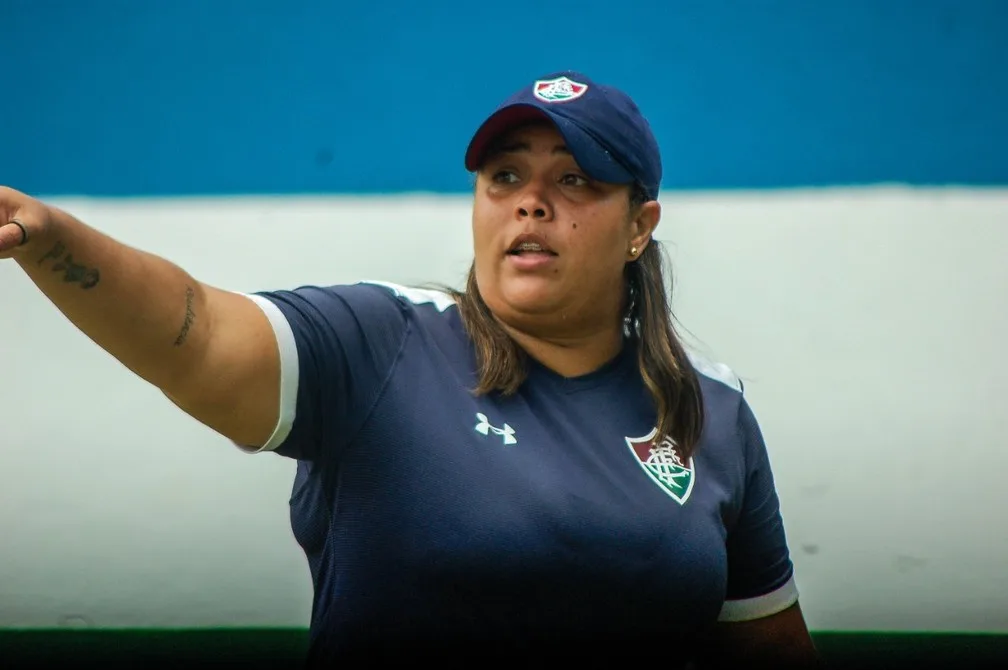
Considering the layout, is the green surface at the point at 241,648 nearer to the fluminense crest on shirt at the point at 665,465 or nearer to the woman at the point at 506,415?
the woman at the point at 506,415

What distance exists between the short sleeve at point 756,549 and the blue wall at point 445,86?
629mm

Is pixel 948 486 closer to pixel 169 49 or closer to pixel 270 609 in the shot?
pixel 270 609

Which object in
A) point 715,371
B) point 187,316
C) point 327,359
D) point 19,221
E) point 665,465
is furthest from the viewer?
point 715,371

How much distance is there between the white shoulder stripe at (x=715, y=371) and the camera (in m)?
1.65

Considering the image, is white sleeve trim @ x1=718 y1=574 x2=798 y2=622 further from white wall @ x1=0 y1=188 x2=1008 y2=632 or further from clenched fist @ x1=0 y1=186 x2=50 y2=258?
clenched fist @ x1=0 y1=186 x2=50 y2=258

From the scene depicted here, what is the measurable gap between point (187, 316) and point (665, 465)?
0.66 meters

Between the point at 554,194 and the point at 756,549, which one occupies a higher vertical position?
the point at 554,194

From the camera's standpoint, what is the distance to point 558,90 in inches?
58.2

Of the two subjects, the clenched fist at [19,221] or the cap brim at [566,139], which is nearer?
the clenched fist at [19,221]

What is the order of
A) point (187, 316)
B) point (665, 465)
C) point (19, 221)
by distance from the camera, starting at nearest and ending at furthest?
1. point (19, 221)
2. point (187, 316)
3. point (665, 465)

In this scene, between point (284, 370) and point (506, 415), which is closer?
point (284, 370)

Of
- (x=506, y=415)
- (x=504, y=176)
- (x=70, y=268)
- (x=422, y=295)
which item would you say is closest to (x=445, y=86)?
(x=504, y=176)

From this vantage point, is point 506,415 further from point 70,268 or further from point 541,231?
point 70,268

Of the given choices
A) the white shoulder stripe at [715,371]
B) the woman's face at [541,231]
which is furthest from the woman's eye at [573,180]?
the white shoulder stripe at [715,371]
